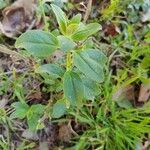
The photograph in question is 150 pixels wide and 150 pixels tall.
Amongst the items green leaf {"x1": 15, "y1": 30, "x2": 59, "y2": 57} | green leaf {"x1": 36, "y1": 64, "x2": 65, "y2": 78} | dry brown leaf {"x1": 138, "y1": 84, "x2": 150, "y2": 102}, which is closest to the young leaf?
green leaf {"x1": 36, "y1": 64, "x2": 65, "y2": 78}

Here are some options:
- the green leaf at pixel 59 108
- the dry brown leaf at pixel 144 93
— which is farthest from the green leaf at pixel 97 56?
the dry brown leaf at pixel 144 93

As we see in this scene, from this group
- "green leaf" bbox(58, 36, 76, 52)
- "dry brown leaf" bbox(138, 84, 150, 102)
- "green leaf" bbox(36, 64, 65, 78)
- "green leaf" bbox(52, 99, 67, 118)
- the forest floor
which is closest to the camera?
"green leaf" bbox(58, 36, 76, 52)

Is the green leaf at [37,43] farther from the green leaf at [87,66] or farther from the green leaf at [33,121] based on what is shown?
the green leaf at [33,121]

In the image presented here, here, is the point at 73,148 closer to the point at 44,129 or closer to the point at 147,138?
the point at 44,129

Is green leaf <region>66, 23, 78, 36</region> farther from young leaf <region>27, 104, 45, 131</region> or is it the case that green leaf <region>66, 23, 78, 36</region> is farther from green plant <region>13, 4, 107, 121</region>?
young leaf <region>27, 104, 45, 131</region>

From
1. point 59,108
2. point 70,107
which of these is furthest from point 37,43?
point 70,107

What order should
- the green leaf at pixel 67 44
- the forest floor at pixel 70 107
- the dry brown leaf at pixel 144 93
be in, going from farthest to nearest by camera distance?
the dry brown leaf at pixel 144 93
the forest floor at pixel 70 107
the green leaf at pixel 67 44

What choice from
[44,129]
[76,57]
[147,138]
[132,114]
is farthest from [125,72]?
[76,57]
